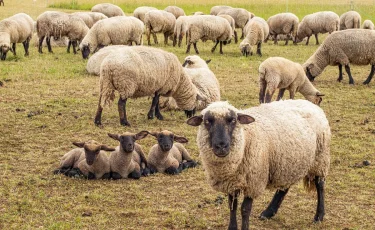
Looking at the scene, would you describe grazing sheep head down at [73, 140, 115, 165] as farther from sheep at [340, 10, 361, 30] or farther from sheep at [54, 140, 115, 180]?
sheep at [340, 10, 361, 30]

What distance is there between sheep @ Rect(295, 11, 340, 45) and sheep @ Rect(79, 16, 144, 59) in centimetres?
1026

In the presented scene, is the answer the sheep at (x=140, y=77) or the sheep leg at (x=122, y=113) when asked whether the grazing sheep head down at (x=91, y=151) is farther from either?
the sheep leg at (x=122, y=113)

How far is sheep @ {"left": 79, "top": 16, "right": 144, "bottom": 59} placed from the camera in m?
18.5

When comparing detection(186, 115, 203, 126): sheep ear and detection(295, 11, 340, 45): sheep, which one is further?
detection(295, 11, 340, 45): sheep

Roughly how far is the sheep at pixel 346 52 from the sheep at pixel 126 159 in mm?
9174

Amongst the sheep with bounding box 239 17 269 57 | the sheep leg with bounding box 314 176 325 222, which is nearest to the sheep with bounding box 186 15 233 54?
the sheep with bounding box 239 17 269 57

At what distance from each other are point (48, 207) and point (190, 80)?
557 cm

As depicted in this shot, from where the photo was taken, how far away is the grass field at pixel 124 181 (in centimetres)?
623

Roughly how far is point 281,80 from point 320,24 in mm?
14844

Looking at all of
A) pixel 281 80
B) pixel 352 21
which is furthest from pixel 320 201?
pixel 352 21

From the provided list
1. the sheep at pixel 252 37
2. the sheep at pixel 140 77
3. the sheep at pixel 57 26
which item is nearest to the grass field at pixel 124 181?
the sheep at pixel 140 77

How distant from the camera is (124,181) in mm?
7461

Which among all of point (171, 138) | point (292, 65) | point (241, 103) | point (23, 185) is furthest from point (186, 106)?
point (23, 185)

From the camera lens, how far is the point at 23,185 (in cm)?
715
